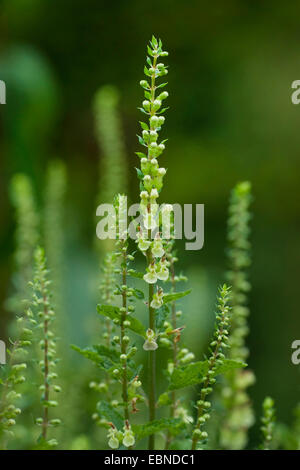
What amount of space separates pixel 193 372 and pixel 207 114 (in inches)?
65.8

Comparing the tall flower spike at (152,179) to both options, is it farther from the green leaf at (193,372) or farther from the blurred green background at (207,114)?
the blurred green background at (207,114)

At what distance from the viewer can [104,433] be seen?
0.91 meters

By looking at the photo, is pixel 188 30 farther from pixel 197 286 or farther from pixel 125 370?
pixel 125 370

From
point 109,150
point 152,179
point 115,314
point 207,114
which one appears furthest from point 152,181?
point 207,114

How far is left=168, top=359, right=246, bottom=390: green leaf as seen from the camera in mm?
549

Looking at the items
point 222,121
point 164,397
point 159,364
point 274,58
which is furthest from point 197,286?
point 274,58

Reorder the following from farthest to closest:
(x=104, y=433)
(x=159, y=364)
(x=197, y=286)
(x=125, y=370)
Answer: (x=159, y=364) → (x=197, y=286) → (x=104, y=433) → (x=125, y=370)

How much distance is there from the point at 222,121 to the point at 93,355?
1695 mm

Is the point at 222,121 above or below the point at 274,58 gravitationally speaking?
below

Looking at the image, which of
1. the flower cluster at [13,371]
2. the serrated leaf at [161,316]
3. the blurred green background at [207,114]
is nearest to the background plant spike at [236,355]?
the serrated leaf at [161,316]

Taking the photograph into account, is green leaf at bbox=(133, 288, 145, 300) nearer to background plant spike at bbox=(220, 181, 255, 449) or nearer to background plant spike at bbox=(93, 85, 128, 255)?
background plant spike at bbox=(220, 181, 255, 449)

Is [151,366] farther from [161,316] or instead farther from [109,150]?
[109,150]

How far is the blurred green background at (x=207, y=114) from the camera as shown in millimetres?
2014

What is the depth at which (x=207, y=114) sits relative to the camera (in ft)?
7.04
